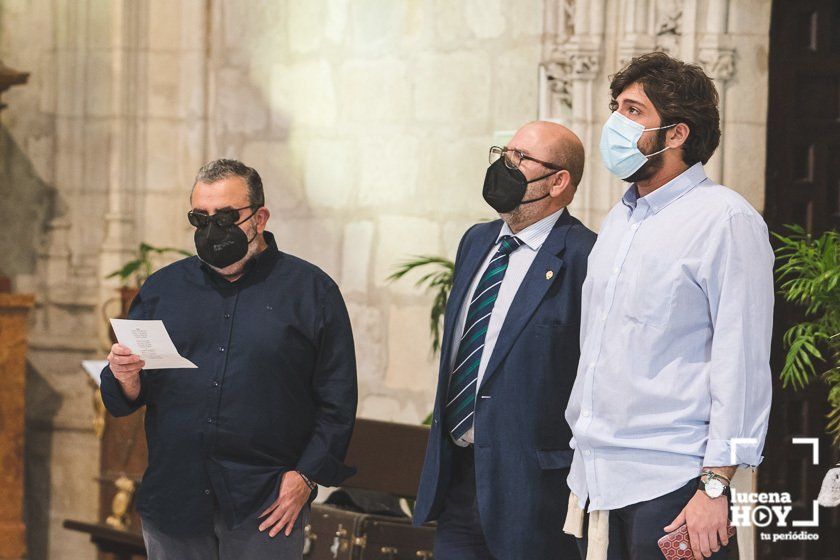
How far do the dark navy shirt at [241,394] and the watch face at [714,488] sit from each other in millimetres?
1093

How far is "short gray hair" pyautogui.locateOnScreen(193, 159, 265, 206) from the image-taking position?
11.2 ft

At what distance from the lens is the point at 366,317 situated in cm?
654

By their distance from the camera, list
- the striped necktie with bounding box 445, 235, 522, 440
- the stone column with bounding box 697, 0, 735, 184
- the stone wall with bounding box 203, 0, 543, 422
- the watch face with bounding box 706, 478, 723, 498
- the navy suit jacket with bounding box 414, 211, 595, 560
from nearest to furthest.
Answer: the watch face with bounding box 706, 478, 723, 498 → the navy suit jacket with bounding box 414, 211, 595, 560 → the striped necktie with bounding box 445, 235, 522, 440 → the stone column with bounding box 697, 0, 735, 184 → the stone wall with bounding box 203, 0, 543, 422

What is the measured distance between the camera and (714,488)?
2572 mm

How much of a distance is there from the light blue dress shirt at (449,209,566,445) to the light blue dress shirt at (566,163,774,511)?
0.45m

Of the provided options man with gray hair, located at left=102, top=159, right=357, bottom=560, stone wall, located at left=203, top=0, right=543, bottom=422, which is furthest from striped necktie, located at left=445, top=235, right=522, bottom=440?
stone wall, located at left=203, top=0, right=543, bottom=422

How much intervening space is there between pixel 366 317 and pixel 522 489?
3.44 m

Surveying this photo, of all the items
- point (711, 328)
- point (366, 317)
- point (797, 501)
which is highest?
point (711, 328)

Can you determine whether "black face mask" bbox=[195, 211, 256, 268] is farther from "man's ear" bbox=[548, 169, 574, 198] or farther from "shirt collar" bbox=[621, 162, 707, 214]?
"shirt collar" bbox=[621, 162, 707, 214]

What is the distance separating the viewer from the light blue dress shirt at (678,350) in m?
2.60

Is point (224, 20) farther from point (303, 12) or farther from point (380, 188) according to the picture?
point (380, 188)

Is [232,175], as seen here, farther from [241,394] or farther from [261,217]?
[241,394]

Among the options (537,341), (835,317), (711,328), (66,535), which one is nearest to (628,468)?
(711,328)

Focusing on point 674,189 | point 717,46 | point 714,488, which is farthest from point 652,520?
point 717,46
